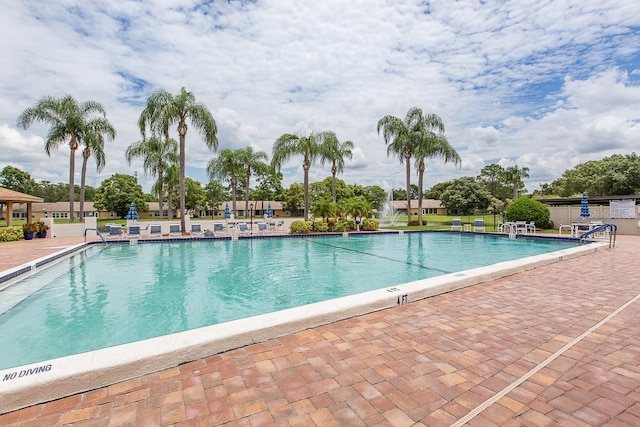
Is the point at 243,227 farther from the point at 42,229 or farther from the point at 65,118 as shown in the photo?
the point at 65,118

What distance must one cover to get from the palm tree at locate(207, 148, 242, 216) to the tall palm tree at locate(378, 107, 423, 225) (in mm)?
17621

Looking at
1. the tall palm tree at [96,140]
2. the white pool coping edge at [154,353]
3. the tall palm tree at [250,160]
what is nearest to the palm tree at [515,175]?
the tall palm tree at [250,160]

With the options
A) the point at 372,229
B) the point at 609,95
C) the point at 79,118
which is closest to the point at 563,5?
the point at 609,95

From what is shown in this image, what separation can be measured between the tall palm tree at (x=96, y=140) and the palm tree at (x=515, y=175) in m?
55.3

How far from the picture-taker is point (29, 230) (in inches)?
684

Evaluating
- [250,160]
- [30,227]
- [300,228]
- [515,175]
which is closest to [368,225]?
[300,228]

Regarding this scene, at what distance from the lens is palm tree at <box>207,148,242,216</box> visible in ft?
120

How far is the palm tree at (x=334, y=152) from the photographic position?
87.1 ft

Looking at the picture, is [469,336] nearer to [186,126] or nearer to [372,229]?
[372,229]

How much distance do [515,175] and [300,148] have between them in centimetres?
4438

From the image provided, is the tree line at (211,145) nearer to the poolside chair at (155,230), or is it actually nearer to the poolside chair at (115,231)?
the poolside chair at (155,230)

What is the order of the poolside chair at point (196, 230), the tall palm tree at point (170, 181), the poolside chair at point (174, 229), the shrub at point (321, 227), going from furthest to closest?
1. the tall palm tree at point (170, 181)
2. the shrub at point (321, 227)
3. the poolside chair at point (174, 229)
4. the poolside chair at point (196, 230)

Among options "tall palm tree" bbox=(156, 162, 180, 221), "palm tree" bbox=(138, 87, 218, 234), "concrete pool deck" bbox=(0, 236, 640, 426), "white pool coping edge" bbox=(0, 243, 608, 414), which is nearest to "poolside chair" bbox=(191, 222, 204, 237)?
"palm tree" bbox=(138, 87, 218, 234)

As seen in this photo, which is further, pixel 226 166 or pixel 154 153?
pixel 226 166
